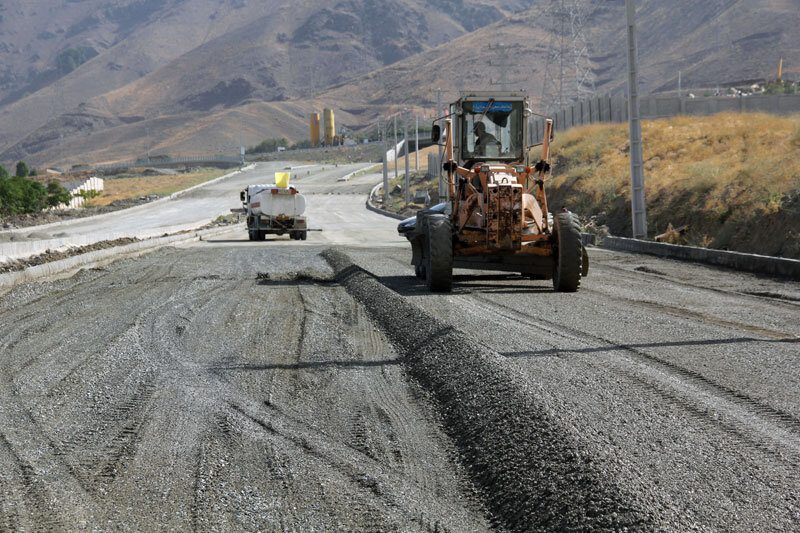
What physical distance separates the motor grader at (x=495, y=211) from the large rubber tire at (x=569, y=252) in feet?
0.05

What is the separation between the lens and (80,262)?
28.7 metres

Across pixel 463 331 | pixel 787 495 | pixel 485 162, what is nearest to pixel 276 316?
pixel 463 331

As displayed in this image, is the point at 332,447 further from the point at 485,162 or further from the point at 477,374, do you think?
the point at 485,162

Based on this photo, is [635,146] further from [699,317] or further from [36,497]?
[36,497]

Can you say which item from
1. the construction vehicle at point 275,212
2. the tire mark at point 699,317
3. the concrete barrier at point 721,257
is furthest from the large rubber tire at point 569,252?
the construction vehicle at point 275,212

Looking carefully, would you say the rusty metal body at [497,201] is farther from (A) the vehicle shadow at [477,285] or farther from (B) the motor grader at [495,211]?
(A) the vehicle shadow at [477,285]

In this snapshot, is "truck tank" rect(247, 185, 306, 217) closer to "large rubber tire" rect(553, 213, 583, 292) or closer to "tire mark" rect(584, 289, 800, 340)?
"large rubber tire" rect(553, 213, 583, 292)

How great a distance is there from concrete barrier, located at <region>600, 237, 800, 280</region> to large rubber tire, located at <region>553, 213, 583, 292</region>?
479cm

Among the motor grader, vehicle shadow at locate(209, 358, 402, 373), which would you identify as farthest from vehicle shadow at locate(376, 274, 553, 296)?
vehicle shadow at locate(209, 358, 402, 373)

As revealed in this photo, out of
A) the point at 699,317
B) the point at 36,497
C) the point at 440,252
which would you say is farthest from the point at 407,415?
the point at 440,252

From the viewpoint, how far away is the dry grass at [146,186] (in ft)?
370

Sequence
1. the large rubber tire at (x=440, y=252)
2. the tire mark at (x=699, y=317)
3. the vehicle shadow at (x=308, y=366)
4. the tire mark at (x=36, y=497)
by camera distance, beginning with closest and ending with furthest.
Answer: the tire mark at (x=36, y=497) → the vehicle shadow at (x=308, y=366) → the tire mark at (x=699, y=317) → the large rubber tire at (x=440, y=252)

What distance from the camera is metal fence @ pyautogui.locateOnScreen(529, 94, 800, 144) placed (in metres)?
57.7

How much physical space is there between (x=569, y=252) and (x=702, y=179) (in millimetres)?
16367
